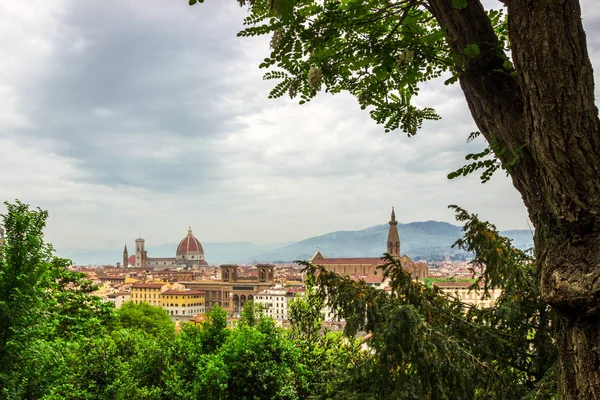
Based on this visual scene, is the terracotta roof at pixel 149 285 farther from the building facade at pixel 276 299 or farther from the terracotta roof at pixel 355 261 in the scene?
the terracotta roof at pixel 355 261

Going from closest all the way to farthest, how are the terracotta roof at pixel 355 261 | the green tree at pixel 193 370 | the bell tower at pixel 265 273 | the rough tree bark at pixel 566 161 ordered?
the rough tree bark at pixel 566 161 → the green tree at pixel 193 370 → the bell tower at pixel 265 273 → the terracotta roof at pixel 355 261

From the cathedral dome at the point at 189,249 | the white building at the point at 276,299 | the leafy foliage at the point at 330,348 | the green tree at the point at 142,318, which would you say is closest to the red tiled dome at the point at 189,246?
the cathedral dome at the point at 189,249

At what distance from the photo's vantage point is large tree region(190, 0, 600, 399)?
5.82ft

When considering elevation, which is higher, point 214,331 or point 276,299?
point 214,331

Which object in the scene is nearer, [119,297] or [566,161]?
[566,161]

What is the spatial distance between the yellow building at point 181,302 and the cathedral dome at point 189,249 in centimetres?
8283

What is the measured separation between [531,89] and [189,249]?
6462 inches

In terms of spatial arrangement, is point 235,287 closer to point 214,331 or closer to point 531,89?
point 214,331

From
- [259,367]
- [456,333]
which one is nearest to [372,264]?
[259,367]

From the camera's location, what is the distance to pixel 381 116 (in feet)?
9.12

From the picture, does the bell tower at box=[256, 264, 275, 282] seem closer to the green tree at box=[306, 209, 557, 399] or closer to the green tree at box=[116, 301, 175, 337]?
the green tree at box=[116, 301, 175, 337]

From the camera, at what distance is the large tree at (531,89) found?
177 centimetres

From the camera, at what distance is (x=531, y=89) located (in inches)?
72.0

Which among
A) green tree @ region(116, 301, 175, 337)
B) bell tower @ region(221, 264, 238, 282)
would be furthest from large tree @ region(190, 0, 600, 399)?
bell tower @ region(221, 264, 238, 282)
